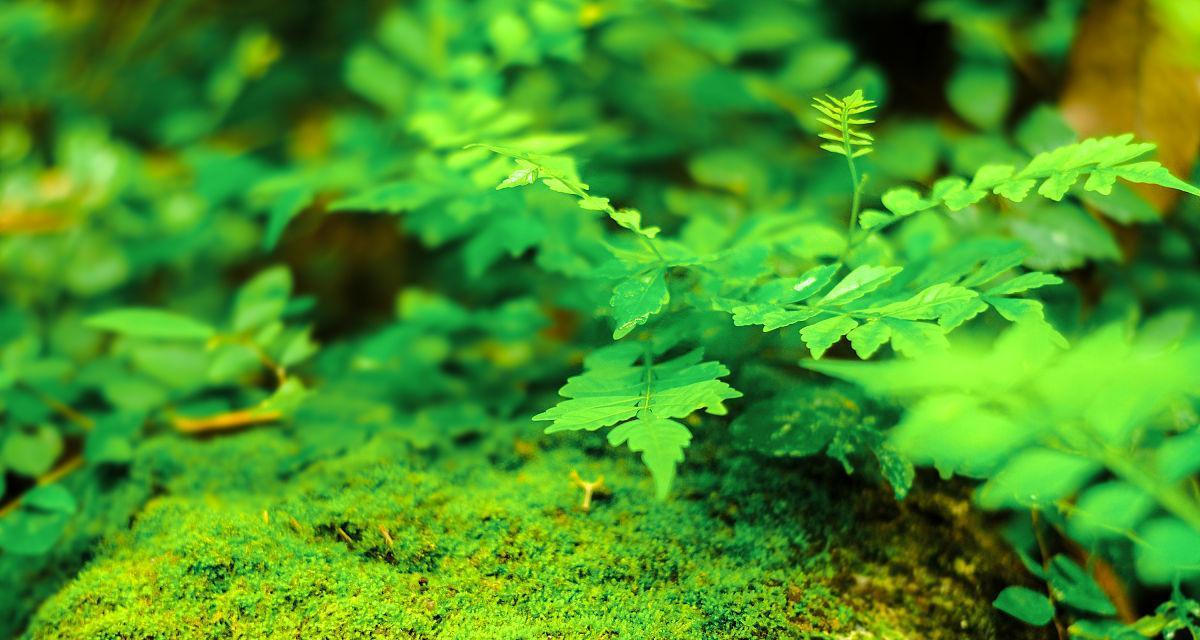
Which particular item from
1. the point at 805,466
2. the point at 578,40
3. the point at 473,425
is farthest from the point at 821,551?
the point at 578,40

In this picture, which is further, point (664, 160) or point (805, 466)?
point (664, 160)

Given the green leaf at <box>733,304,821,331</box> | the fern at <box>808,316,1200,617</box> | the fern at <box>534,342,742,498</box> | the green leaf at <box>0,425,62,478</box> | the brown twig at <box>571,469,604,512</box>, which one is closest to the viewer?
the fern at <box>808,316,1200,617</box>

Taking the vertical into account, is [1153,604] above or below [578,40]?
below

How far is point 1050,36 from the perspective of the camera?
235cm

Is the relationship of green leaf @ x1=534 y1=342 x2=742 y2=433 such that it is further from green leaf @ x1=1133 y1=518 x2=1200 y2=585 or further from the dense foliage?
green leaf @ x1=1133 y1=518 x2=1200 y2=585

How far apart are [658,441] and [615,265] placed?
41cm

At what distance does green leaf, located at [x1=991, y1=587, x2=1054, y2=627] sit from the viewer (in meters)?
1.31

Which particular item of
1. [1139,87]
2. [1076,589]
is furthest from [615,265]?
[1139,87]

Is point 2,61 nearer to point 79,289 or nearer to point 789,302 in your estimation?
point 79,289

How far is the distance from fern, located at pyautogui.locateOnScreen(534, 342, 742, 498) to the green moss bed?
0.88 feet

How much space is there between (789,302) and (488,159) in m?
0.83

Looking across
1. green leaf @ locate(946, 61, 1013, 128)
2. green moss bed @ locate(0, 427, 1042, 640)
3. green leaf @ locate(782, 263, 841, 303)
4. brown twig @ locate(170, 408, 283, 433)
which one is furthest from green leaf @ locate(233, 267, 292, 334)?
green leaf @ locate(946, 61, 1013, 128)

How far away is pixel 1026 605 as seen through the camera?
1325 millimetres

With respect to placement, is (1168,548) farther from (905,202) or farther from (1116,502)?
(905,202)
